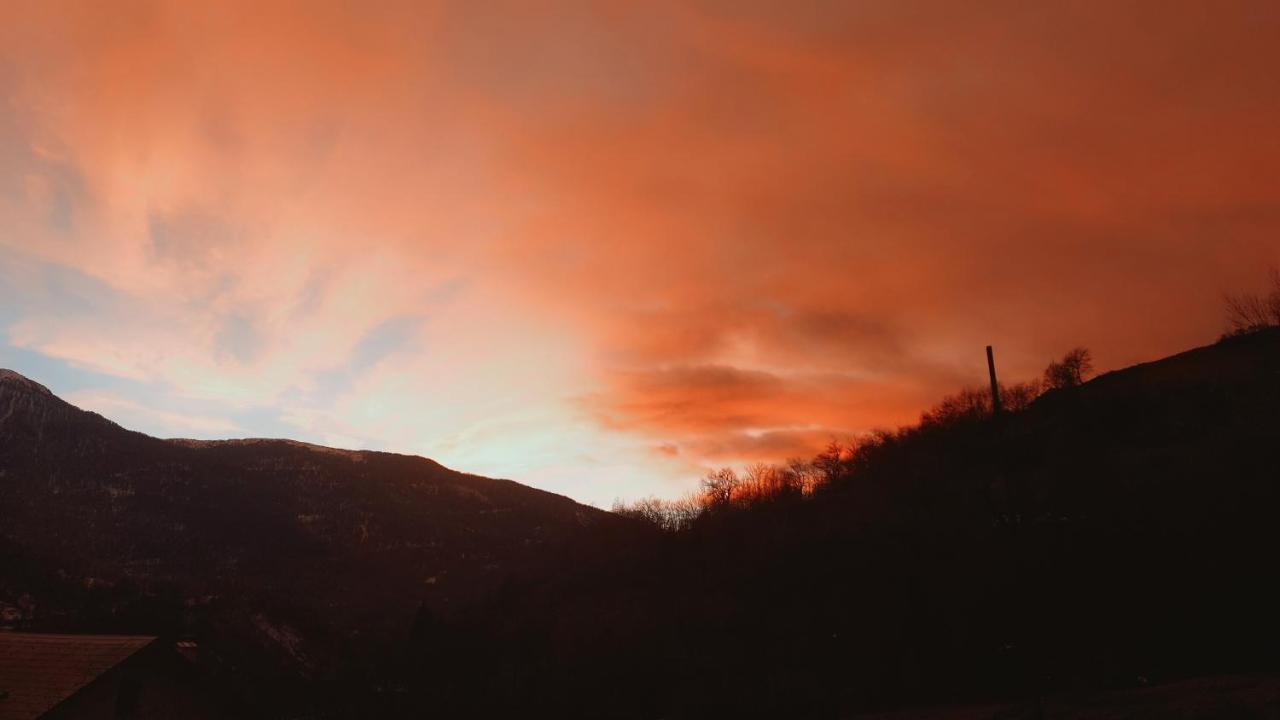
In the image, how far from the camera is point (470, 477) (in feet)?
614

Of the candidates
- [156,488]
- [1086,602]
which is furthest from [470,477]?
[1086,602]

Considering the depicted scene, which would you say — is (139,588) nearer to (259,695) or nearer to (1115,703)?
(259,695)

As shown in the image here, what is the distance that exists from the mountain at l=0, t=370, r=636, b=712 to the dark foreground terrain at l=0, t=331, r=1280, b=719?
71 centimetres

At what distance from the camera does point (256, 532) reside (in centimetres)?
14238

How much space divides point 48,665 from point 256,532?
128610 mm

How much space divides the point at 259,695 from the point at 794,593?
4776cm

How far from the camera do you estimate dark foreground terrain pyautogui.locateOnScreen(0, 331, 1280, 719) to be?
31.7m

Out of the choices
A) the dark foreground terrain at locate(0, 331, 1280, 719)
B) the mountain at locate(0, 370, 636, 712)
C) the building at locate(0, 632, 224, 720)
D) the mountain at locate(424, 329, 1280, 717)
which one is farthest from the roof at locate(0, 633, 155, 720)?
the mountain at locate(0, 370, 636, 712)

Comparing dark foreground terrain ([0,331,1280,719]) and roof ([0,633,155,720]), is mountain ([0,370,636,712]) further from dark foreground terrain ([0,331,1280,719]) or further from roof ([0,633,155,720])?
roof ([0,633,155,720])

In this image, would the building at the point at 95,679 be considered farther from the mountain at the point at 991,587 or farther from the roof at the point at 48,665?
the mountain at the point at 991,587

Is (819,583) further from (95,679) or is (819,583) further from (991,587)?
(95,679)

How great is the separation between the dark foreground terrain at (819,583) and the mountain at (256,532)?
71cm

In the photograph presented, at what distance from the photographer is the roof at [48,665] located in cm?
2616

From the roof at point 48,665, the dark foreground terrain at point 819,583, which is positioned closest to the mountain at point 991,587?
the dark foreground terrain at point 819,583
